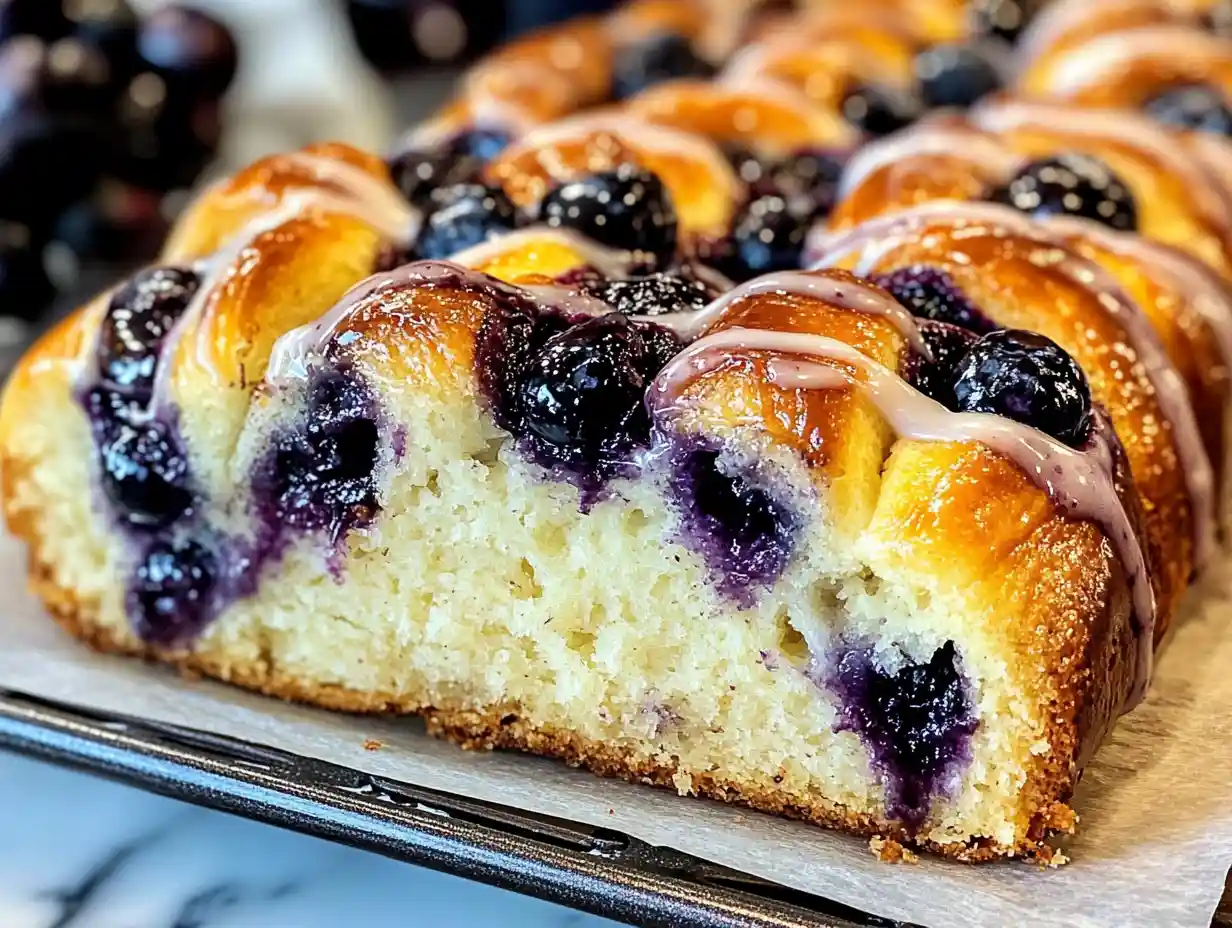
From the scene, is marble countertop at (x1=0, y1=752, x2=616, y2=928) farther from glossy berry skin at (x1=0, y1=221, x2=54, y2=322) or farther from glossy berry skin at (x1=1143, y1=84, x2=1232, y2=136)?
glossy berry skin at (x1=1143, y1=84, x2=1232, y2=136)

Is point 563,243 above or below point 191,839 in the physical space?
above

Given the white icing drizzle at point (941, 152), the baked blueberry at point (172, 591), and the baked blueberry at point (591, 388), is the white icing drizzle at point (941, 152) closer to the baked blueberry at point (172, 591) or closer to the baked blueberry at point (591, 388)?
the baked blueberry at point (591, 388)

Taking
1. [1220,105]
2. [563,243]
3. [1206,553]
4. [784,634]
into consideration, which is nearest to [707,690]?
[784,634]

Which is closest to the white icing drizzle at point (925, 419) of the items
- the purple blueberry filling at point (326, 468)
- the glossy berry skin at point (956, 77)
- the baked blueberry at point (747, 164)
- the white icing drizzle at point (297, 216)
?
the purple blueberry filling at point (326, 468)

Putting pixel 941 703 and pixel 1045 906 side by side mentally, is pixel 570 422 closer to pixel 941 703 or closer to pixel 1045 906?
pixel 941 703

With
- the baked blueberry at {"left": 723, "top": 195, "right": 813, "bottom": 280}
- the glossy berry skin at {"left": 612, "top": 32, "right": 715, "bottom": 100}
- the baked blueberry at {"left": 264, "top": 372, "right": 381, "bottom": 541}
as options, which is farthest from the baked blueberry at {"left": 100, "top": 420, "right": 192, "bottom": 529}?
the glossy berry skin at {"left": 612, "top": 32, "right": 715, "bottom": 100}

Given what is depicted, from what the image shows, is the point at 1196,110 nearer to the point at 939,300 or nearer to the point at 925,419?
the point at 939,300

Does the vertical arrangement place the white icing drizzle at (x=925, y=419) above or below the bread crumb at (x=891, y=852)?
above
